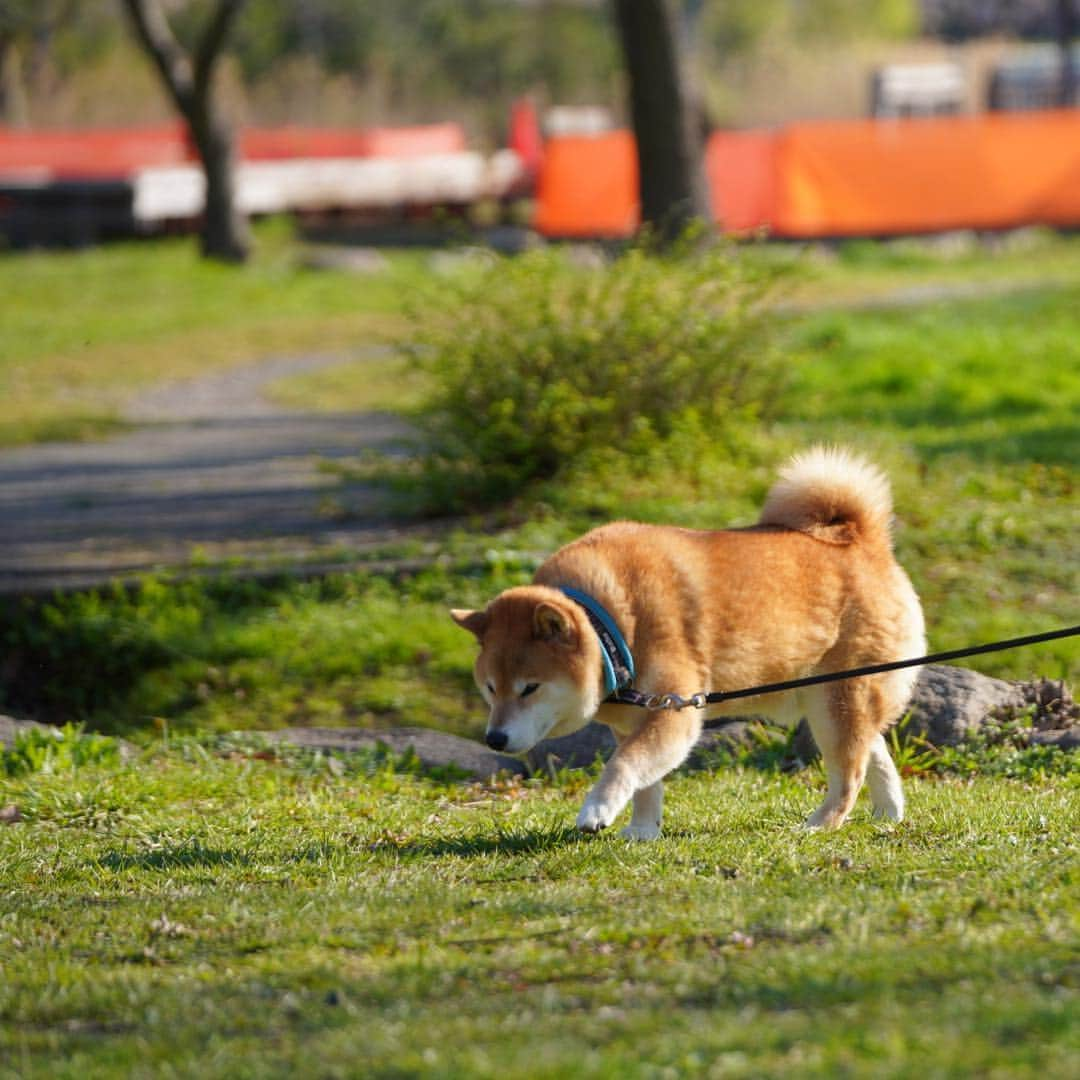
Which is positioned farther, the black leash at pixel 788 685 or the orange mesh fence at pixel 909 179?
the orange mesh fence at pixel 909 179

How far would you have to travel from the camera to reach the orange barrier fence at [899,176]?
26719 millimetres

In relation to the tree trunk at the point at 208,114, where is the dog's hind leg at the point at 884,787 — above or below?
below

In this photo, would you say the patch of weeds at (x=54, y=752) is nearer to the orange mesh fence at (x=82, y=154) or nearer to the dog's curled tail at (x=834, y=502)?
the dog's curled tail at (x=834, y=502)

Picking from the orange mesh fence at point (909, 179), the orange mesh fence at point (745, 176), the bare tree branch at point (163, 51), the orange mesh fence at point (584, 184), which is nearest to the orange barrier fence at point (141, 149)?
the bare tree branch at point (163, 51)

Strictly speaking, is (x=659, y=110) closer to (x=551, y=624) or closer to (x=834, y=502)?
(x=834, y=502)

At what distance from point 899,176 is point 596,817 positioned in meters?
22.9

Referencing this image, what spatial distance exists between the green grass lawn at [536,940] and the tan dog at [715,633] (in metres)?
0.31

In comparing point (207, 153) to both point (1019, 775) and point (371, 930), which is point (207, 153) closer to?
point (1019, 775)

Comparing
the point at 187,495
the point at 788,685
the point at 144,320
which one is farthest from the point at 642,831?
the point at 144,320

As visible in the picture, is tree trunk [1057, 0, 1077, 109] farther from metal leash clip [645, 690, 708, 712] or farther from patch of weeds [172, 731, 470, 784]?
metal leash clip [645, 690, 708, 712]

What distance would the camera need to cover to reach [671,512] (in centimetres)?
988

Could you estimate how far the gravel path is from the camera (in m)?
10.2

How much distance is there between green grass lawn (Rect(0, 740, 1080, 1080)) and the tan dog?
31cm

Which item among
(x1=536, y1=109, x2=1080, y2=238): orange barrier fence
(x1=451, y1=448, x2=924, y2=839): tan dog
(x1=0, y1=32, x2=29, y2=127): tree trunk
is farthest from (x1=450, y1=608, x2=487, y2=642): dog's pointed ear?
(x1=0, y1=32, x2=29, y2=127): tree trunk
